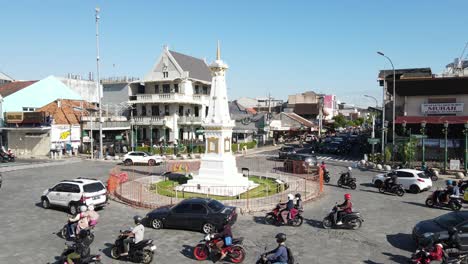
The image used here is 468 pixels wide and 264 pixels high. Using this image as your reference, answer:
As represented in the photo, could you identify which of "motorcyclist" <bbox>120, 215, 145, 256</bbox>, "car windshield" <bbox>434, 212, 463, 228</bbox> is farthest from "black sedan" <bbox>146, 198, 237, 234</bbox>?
"car windshield" <bbox>434, 212, 463, 228</bbox>

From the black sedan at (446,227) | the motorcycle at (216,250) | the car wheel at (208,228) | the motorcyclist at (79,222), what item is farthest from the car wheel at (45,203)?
the black sedan at (446,227)

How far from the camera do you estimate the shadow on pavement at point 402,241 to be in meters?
13.3

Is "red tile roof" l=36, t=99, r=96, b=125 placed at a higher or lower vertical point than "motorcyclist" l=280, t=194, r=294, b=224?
higher

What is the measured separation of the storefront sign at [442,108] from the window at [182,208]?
1227 inches

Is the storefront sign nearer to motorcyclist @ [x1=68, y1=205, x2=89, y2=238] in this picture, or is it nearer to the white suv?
the white suv

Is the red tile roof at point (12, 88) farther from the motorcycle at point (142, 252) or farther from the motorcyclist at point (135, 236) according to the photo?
the motorcycle at point (142, 252)

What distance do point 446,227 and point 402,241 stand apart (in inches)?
67.5

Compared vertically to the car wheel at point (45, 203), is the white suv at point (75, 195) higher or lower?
higher

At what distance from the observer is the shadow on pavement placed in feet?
43.8

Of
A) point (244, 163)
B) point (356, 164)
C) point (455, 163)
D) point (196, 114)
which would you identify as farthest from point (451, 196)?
point (196, 114)

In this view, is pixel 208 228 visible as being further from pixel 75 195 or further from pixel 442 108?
pixel 442 108

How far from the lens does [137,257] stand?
11781mm

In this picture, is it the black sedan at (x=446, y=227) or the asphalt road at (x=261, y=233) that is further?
the asphalt road at (x=261, y=233)

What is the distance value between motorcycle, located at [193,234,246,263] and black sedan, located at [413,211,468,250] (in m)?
6.06
